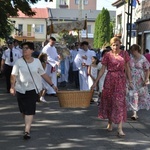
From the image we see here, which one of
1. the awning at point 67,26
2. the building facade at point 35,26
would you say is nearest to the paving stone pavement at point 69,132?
the awning at point 67,26

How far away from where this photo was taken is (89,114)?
10180mm

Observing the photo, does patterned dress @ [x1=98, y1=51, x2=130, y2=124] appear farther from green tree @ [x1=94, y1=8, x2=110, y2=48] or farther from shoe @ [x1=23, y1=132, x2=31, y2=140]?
green tree @ [x1=94, y1=8, x2=110, y2=48]

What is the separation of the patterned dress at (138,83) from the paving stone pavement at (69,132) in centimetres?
41

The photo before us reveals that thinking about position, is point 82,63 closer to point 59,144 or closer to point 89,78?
point 89,78

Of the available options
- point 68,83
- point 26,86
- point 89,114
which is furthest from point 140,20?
point 26,86

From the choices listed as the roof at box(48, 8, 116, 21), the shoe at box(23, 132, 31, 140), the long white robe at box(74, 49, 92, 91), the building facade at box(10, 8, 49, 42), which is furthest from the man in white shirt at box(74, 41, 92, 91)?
the building facade at box(10, 8, 49, 42)

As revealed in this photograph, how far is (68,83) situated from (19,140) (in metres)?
11.7

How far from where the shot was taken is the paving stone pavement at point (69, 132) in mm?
6965

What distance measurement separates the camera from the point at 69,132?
316 inches

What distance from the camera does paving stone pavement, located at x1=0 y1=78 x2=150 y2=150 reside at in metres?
6.96

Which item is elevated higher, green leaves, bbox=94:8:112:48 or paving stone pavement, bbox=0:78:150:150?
green leaves, bbox=94:8:112:48

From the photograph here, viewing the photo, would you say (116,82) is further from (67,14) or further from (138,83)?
(67,14)

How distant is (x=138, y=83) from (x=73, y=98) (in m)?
2.04

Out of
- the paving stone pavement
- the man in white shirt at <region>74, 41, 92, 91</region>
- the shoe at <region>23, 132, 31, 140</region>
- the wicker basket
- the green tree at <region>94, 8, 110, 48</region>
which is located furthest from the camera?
the green tree at <region>94, 8, 110, 48</region>
